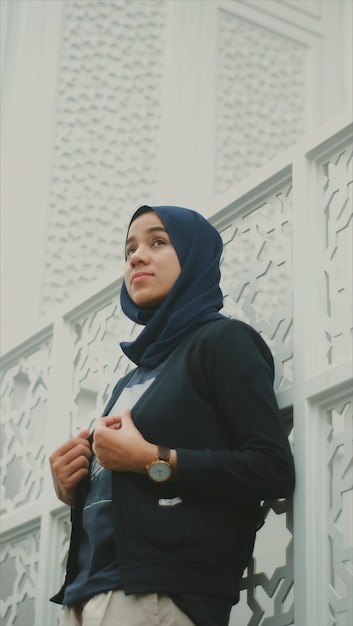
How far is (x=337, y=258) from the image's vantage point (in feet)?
7.29

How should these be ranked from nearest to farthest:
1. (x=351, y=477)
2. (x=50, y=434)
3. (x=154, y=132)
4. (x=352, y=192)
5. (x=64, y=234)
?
(x=351, y=477), (x=352, y=192), (x=50, y=434), (x=64, y=234), (x=154, y=132)

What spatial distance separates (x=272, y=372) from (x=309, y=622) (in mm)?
428

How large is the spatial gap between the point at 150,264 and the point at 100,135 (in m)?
2.63

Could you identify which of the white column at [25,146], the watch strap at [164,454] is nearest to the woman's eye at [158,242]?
the watch strap at [164,454]

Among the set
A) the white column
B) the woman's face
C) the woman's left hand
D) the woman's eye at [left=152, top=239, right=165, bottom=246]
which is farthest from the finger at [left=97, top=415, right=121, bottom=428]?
the white column

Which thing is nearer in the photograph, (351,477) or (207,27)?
(351,477)

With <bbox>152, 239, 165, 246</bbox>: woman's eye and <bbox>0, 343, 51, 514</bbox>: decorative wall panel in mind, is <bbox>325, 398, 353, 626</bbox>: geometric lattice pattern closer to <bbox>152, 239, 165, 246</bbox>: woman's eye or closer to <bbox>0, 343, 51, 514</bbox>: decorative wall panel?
<bbox>152, 239, 165, 246</bbox>: woman's eye

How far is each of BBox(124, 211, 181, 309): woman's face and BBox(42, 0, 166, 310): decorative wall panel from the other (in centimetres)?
218

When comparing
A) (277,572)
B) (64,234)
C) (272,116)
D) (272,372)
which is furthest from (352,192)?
(272,116)

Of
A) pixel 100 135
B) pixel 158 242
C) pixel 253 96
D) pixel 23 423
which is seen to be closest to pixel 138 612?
pixel 158 242

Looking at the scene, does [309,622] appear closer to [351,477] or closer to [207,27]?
[351,477]

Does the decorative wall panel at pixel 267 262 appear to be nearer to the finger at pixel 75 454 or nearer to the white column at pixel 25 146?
the finger at pixel 75 454

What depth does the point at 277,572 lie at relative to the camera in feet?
6.42

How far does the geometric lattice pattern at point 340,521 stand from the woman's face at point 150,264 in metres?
0.38
